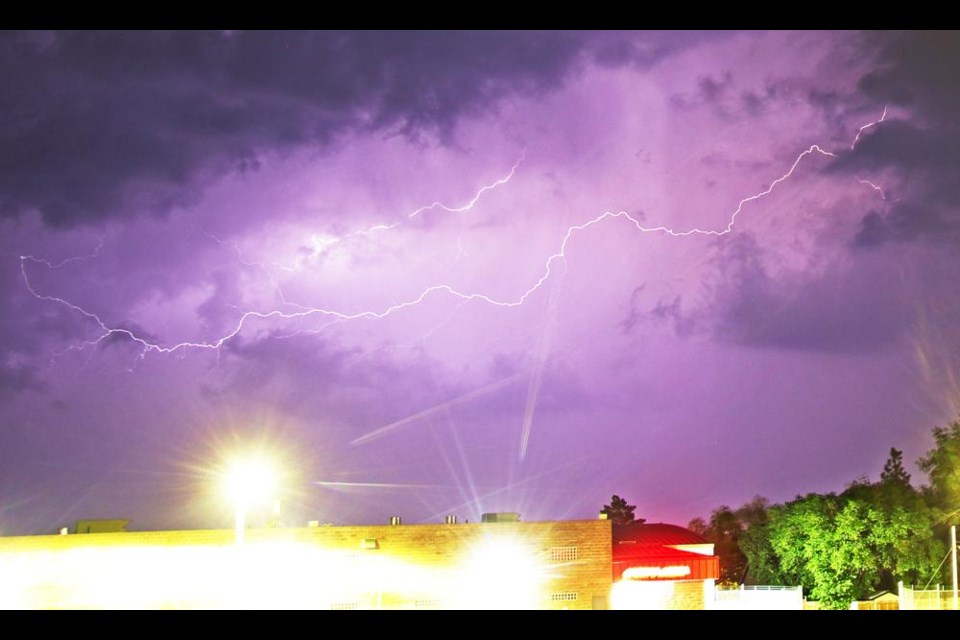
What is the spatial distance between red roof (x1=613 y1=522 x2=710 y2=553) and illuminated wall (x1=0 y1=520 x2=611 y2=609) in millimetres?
13331

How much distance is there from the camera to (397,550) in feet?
133

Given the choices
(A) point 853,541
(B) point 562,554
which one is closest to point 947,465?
(A) point 853,541

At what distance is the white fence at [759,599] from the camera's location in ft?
149

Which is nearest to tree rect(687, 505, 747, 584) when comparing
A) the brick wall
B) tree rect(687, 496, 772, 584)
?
tree rect(687, 496, 772, 584)

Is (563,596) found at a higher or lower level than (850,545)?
lower

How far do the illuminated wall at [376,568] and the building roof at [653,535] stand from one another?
13606 mm

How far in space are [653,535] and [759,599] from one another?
10457mm

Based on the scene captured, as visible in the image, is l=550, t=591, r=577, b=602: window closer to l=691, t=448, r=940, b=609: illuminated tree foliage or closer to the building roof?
the building roof

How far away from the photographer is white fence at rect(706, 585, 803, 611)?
4550cm

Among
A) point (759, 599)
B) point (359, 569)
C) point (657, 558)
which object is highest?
point (657, 558)

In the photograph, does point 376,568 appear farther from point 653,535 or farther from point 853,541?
point 853,541

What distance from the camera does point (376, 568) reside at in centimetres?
4066
